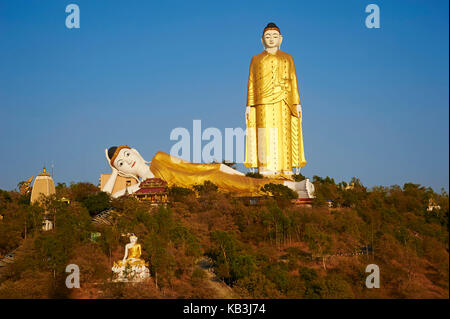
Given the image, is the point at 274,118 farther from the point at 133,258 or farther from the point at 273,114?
the point at 133,258

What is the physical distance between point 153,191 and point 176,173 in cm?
154

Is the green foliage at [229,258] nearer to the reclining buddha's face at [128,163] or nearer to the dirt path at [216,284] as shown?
the dirt path at [216,284]

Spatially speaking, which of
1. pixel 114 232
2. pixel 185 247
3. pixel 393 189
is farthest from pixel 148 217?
pixel 393 189

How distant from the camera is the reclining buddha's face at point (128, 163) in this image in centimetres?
2600

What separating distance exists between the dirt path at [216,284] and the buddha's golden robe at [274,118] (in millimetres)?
10677

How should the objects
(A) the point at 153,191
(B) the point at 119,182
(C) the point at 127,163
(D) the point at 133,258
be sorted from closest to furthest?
(D) the point at 133,258 → (A) the point at 153,191 → (C) the point at 127,163 → (B) the point at 119,182

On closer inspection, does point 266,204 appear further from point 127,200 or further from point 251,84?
point 251,84

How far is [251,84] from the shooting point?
93.3ft

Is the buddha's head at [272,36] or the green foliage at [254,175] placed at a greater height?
the buddha's head at [272,36]

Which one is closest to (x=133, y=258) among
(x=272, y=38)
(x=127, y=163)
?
(x=127, y=163)

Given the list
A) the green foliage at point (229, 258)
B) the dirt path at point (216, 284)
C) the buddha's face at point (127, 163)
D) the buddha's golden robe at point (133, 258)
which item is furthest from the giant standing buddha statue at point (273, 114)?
the buddha's golden robe at point (133, 258)

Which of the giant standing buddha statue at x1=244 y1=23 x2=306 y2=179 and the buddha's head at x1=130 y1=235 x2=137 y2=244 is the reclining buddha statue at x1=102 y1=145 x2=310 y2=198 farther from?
the buddha's head at x1=130 y1=235 x2=137 y2=244

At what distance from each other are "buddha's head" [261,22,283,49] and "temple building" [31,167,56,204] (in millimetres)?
11549

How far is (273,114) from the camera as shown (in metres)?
27.5
